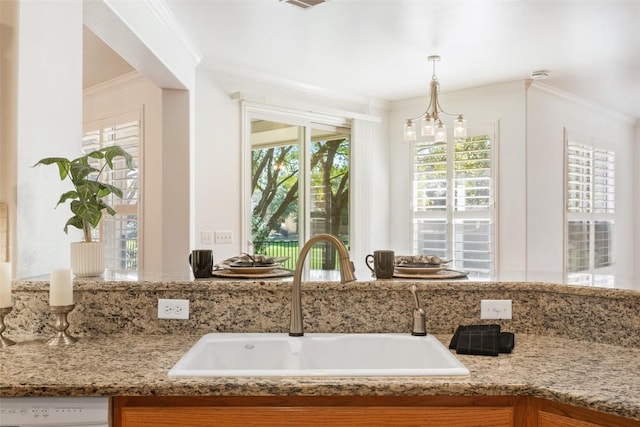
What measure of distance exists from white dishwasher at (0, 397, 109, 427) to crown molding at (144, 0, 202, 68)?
2.33 meters

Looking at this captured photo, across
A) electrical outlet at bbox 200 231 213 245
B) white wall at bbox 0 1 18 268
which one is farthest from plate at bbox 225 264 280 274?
electrical outlet at bbox 200 231 213 245

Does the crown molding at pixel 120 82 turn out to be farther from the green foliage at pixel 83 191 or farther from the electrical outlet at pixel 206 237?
the green foliage at pixel 83 191

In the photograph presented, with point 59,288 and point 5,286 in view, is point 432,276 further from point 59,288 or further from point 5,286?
point 5,286

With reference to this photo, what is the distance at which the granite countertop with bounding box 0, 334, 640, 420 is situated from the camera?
3.82ft

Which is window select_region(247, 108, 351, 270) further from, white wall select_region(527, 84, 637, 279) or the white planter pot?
the white planter pot

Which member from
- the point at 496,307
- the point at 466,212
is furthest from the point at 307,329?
the point at 466,212

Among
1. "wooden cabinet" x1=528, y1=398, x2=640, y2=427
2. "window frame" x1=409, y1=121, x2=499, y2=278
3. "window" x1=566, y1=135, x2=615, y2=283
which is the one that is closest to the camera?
"wooden cabinet" x1=528, y1=398, x2=640, y2=427

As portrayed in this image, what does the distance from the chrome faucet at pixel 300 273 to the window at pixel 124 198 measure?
3.16m

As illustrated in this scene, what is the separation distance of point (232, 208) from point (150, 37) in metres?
1.68

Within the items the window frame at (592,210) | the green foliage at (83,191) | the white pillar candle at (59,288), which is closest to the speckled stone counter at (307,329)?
the white pillar candle at (59,288)

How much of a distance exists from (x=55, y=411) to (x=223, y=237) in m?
3.03

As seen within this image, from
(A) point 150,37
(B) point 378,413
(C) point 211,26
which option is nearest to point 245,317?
(B) point 378,413

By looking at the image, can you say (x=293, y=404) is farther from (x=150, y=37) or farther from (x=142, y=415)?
(x=150, y=37)

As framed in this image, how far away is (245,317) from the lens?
1718 millimetres
